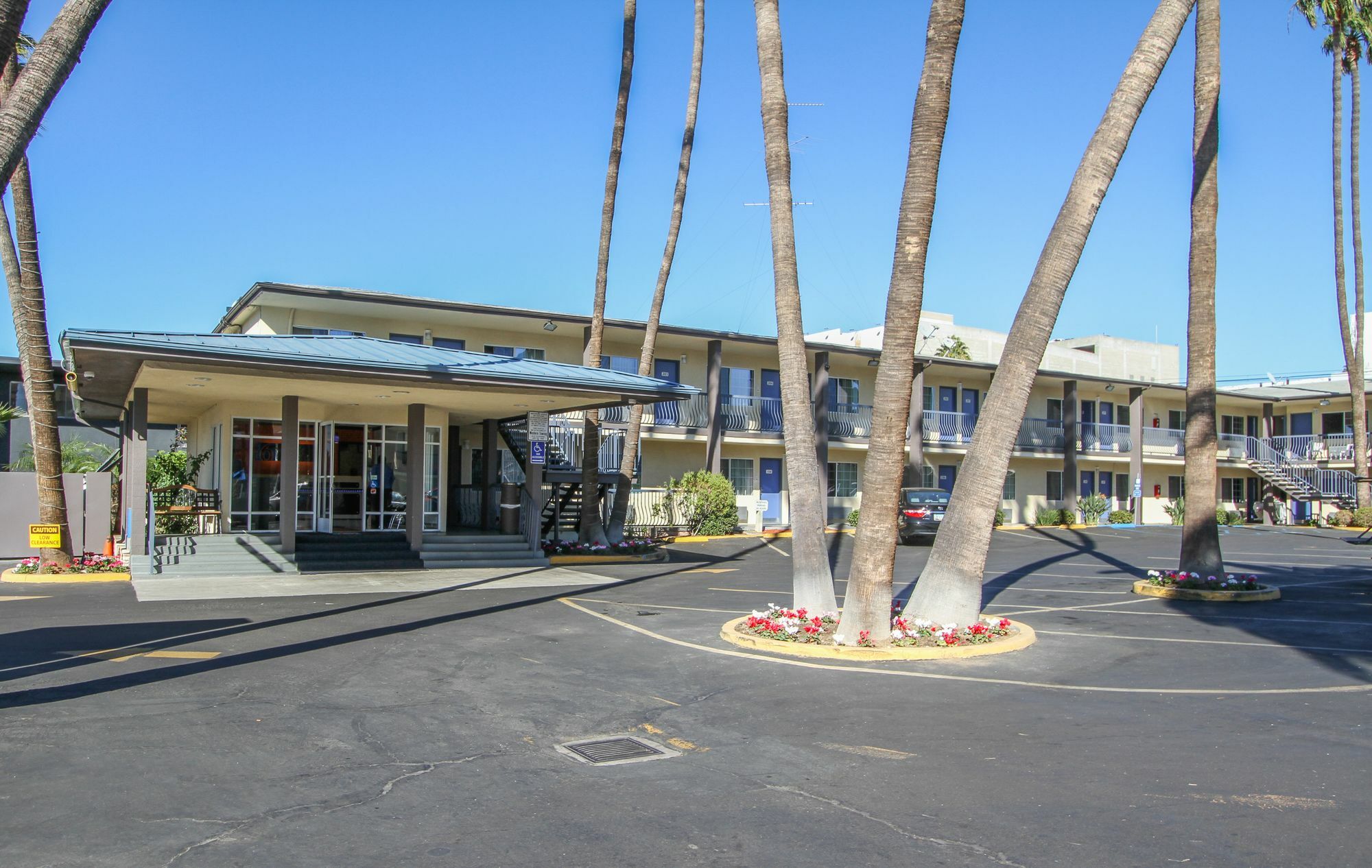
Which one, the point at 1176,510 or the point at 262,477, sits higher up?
the point at 262,477

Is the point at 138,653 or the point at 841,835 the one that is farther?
the point at 138,653

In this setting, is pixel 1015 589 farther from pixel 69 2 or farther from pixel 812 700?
pixel 69 2

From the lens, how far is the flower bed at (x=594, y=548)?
22.8 meters

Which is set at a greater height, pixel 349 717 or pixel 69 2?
pixel 69 2

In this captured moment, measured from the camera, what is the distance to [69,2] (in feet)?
25.4

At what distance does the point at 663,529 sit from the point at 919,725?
21.6 meters

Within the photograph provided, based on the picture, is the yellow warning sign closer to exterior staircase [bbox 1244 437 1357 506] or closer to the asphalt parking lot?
the asphalt parking lot

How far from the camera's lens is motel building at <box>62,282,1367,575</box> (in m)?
18.3

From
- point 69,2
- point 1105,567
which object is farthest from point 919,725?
point 1105,567

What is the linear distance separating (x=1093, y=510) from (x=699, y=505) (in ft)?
58.3

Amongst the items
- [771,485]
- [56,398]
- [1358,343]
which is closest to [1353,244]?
[1358,343]

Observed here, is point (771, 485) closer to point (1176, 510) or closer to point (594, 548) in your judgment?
point (594, 548)

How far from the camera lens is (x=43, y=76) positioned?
295 inches

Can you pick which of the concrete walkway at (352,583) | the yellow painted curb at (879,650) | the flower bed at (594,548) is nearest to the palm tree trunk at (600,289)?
the flower bed at (594,548)
